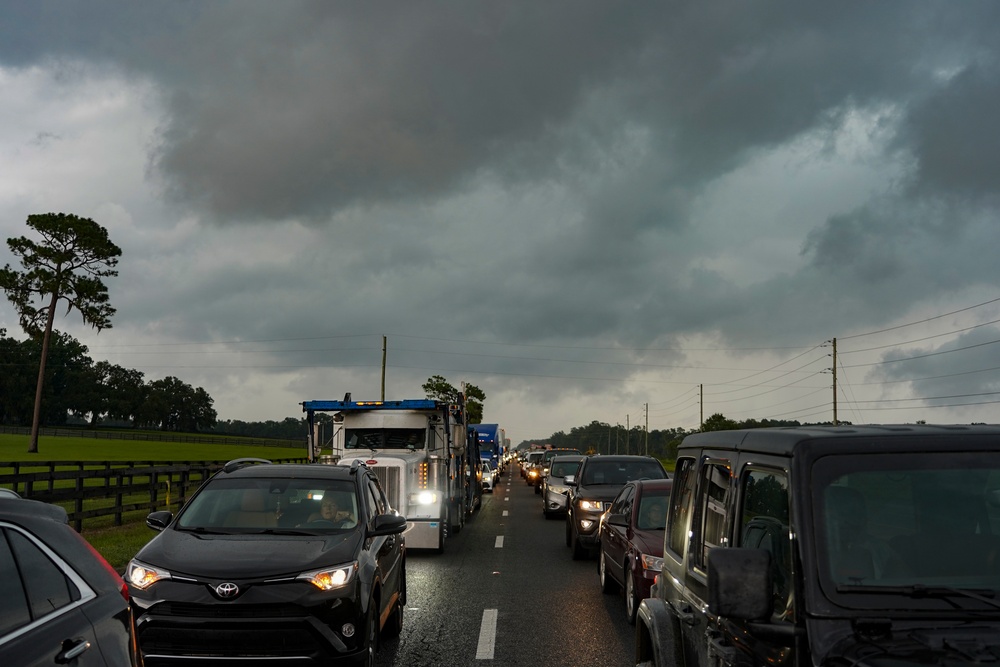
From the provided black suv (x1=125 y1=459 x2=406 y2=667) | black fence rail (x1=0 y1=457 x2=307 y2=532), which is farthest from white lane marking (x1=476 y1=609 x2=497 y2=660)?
black fence rail (x1=0 y1=457 x2=307 y2=532)

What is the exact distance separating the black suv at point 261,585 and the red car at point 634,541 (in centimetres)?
261

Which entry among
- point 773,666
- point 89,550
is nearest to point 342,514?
point 89,550

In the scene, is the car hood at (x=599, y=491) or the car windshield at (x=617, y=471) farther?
the car windshield at (x=617, y=471)

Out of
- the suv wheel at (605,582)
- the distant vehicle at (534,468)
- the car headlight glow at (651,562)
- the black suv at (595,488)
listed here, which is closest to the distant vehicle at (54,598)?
the car headlight glow at (651,562)

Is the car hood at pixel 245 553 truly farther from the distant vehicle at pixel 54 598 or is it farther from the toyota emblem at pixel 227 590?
the distant vehicle at pixel 54 598

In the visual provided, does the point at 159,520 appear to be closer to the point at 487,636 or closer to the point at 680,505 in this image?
the point at 487,636

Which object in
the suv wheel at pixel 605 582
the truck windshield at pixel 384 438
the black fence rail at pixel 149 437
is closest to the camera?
the suv wheel at pixel 605 582

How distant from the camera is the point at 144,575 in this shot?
707 cm

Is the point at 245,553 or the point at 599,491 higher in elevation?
the point at 245,553

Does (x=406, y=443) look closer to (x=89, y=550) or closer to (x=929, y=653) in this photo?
(x=89, y=550)

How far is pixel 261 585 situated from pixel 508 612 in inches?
181

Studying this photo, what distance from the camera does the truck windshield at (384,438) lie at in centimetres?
1950

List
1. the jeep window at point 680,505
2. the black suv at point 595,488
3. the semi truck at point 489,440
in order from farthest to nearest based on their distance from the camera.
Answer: the semi truck at point 489,440 < the black suv at point 595,488 < the jeep window at point 680,505

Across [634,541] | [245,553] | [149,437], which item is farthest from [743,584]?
[149,437]
